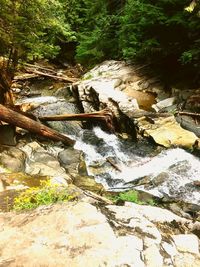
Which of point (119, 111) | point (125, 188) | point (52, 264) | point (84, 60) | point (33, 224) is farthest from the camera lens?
point (84, 60)

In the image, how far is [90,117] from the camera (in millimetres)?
11047

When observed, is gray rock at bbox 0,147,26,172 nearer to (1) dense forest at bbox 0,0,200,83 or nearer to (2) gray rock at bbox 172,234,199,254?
(1) dense forest at bbox 0,0,200,83

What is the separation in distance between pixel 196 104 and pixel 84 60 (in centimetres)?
1154

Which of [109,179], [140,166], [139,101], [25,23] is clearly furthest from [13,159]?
[139,101]

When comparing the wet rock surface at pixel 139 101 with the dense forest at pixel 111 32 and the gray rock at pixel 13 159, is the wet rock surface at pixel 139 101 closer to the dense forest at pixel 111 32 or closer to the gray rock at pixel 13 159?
the dense forest at pixel 111 32

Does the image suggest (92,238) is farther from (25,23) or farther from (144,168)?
(25,23)

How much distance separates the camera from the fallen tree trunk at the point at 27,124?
9398 mm

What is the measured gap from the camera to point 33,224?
378 centimetres

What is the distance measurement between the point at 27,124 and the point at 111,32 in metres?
11.4

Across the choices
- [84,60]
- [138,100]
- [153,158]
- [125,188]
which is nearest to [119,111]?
[138,100]

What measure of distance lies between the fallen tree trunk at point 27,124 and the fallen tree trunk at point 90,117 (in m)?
0.68

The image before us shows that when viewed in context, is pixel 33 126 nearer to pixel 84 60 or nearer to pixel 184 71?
pixel 184 71

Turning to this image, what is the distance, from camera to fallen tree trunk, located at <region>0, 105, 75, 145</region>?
370 inches

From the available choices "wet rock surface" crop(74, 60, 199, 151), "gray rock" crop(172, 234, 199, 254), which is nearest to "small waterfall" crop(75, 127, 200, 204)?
"wet rock surface" crop(74, 60, 199, 151)
